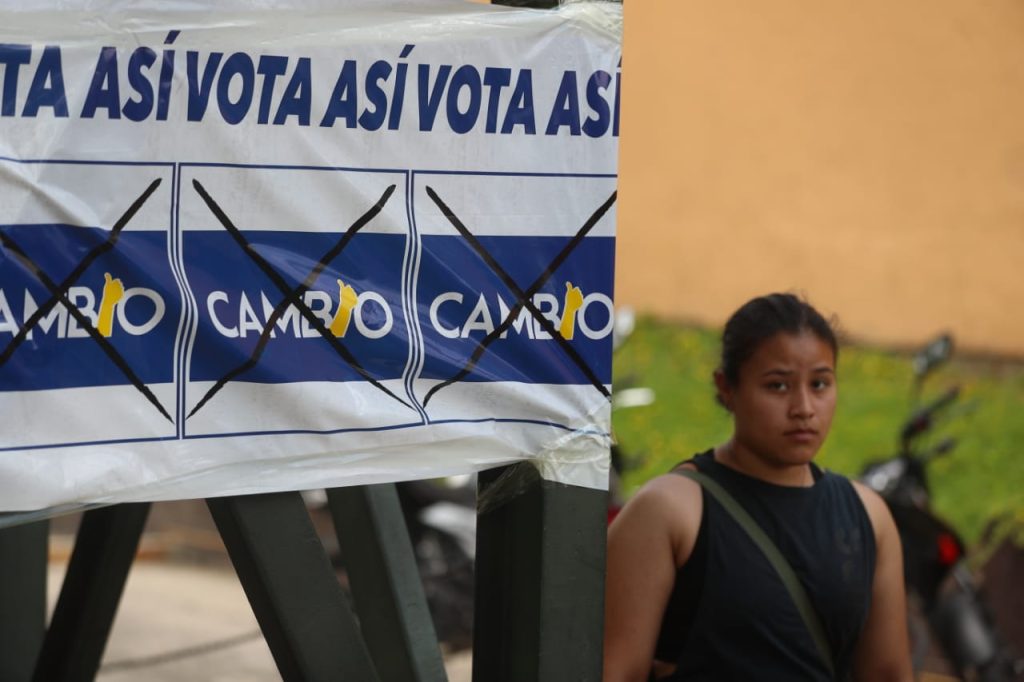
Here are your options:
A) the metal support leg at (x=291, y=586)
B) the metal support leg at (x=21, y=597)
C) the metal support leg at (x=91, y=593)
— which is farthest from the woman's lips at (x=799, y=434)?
the metal support leg at (x=21, y=597)

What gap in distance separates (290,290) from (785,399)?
3.66ft

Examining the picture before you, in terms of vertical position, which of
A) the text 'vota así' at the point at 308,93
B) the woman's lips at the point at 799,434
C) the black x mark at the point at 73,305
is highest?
the text 'vota así' at the point at 308,93

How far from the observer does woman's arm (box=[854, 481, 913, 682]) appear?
2.89 meters

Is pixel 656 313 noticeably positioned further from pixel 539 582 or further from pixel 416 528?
pixel 539 582

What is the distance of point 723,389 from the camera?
2.98 metres

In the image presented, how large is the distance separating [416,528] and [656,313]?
11.0ft

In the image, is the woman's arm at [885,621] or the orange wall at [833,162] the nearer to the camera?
the woman's arm at [885,621]

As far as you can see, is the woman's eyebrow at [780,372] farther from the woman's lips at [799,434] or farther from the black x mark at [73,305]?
the black x mark at [73,305]

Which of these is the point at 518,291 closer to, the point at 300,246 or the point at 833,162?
the point at 300,246

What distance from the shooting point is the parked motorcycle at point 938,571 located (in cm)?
540

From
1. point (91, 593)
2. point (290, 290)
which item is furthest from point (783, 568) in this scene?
point (91, 593)

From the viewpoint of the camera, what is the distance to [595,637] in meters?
2.44

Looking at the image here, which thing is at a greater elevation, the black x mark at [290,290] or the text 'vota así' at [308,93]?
the text 'vota así' at [308,93]

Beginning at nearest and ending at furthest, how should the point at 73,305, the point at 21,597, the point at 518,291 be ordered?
1. the point at 73,305
2. the point at 518,291
3. the point at 21,597
